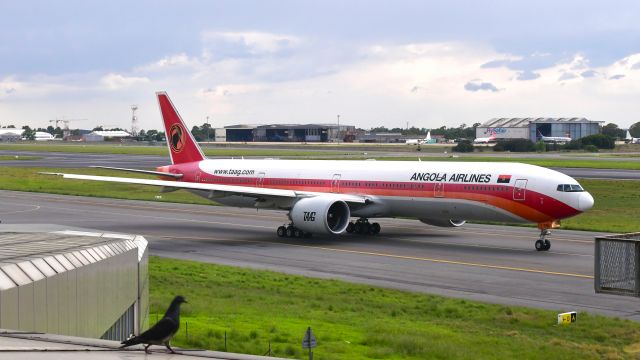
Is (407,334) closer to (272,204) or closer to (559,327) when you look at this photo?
(559,327)

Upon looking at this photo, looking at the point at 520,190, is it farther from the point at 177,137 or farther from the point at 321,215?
the point at 177,137

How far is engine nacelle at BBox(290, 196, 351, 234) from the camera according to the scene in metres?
46.0

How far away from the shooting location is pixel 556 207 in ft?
138

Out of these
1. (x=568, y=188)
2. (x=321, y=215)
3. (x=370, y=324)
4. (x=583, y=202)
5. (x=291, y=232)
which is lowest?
(x=370, y=324)

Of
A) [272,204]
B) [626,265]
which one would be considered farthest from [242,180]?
[626,265]

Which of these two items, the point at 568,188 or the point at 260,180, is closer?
the point at 568,188

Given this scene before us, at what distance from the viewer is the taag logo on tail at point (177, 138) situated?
60.0 meters

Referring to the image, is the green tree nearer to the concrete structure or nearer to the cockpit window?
the cockpit window

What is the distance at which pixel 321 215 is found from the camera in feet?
151

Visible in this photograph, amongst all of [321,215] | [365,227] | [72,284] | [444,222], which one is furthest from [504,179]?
[72,284]

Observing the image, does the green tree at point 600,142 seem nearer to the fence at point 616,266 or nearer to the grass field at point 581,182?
the grass field at point 581,182

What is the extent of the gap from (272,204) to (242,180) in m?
4.68

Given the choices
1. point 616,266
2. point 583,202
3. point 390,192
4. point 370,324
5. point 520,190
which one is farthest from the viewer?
point 390,192

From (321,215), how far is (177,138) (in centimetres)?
1769
